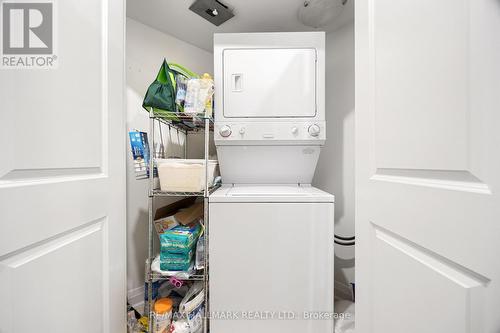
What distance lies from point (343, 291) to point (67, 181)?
2.40 m

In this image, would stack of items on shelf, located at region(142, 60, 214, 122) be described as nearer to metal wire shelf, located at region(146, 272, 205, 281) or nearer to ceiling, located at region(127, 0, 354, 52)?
ceiling, located at region(127, 0, 354, 52)

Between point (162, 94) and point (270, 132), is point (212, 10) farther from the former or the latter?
point (270, 132)

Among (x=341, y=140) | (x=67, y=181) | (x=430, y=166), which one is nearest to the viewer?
(x=430, y=166)

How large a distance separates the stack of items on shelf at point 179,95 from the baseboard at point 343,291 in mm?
2148

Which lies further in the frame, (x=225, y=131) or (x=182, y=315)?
(x=225, y=131)

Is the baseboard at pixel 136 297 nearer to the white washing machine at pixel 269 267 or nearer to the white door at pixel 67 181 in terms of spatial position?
the white door at pixel 67 181

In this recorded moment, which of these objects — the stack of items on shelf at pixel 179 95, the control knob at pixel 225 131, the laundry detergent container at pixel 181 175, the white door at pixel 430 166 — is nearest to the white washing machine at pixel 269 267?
the laundry detergent container at pixel 181 175

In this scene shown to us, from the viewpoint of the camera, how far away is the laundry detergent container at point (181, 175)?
137 centimetres

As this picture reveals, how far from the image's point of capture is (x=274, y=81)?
1.61 metres

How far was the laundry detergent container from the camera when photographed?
4.49 feet

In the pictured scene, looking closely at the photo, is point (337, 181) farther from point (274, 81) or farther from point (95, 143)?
point (95, 143)

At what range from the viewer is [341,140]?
80.0 inches

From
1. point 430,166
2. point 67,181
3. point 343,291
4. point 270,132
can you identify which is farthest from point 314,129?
point 343,291

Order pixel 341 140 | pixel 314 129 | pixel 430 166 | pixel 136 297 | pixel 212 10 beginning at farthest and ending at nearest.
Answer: pixel 341 140 < pixel 136 297 < pixel 212 10 < pixel 314 129 < pixel 430 166
